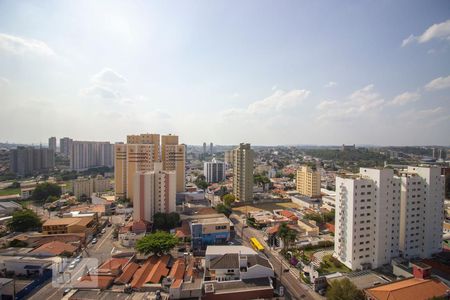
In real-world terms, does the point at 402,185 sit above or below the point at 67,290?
above

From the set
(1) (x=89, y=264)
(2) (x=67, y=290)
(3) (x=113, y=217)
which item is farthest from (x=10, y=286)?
(3) (x=113, y=217)

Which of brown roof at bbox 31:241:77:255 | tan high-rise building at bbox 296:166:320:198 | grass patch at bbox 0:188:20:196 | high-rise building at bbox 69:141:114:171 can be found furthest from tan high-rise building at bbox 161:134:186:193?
high-rise building at bbox 69:141:114:171

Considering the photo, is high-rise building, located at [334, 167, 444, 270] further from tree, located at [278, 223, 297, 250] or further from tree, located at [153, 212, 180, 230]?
tree, located at [153, 212, 180, 230]

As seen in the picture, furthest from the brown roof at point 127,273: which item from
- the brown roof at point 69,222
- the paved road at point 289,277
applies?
the brown roof at point 69,222

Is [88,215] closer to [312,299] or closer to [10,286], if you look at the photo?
[10,286]

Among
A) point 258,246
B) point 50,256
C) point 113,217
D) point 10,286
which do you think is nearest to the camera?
point 10,286

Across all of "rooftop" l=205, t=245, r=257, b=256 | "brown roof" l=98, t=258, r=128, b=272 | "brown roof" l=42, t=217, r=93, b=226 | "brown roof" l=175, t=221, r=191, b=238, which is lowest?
"brown roof" l=98, t=258, r=128, b=272
